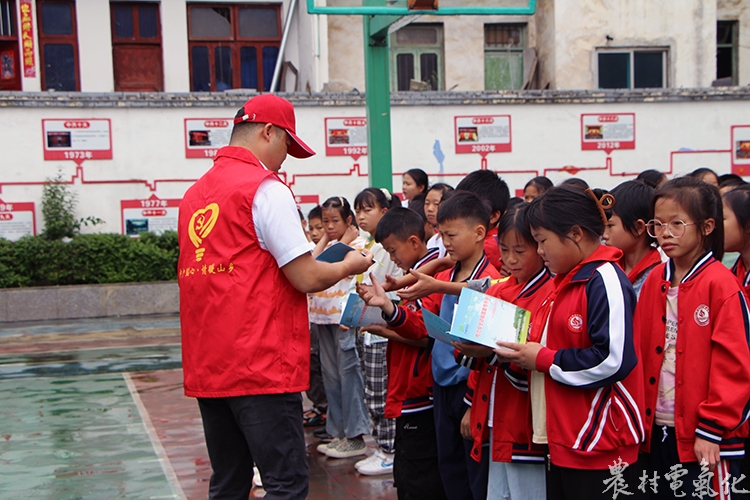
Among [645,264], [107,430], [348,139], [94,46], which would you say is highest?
[94,46]

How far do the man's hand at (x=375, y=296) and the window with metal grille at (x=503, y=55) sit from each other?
1664 cm

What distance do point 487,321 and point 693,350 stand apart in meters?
0.71

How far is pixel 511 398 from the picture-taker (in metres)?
3.14

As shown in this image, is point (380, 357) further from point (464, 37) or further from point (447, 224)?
point (464, 37)

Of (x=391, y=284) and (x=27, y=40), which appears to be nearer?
(x=391, y=284)

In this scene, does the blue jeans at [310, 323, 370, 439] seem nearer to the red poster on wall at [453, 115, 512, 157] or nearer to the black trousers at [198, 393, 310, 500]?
the black trousers at [198, 393, 310, 500]

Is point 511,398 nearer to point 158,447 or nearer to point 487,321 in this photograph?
point 487,321

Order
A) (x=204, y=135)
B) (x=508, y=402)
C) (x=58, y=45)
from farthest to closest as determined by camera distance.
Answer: (x=58, y=45)
(x=204, y=135)
(x=508, y=402)

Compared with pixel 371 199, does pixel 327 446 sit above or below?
below

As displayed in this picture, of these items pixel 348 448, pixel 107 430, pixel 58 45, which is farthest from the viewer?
pixel 58 45

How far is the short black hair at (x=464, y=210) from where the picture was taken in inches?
144

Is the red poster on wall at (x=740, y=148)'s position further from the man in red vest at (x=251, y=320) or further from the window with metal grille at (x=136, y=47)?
the man in red vest at (x=251, y=320)

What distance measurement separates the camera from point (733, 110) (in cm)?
1477

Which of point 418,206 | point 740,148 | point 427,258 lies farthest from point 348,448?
point 740,148
